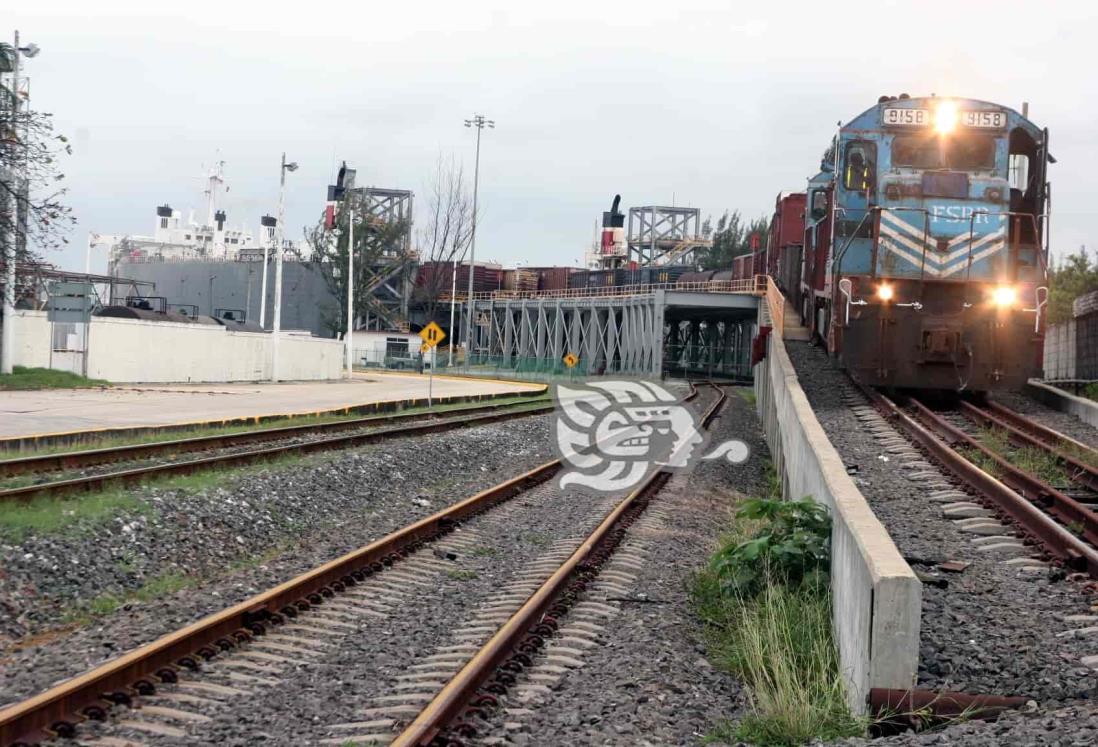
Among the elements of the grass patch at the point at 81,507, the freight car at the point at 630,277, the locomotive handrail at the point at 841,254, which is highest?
the freight car at the point at 630,277

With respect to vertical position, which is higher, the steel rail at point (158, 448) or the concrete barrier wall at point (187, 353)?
the concrete barrier wall at point (187, 353)

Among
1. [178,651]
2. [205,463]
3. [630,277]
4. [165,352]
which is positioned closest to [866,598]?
[178,651]

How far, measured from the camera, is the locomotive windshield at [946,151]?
671 inches

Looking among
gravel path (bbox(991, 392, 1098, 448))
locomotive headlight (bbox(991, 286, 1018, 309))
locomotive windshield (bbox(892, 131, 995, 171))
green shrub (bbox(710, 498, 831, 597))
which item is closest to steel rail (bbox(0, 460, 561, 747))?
green shrub (bbox(710, 498, 831, 597))

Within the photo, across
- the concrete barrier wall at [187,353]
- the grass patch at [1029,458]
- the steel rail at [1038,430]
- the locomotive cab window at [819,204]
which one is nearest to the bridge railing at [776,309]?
the locomotive cab window at [819,204]

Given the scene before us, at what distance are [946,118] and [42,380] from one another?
993 inches

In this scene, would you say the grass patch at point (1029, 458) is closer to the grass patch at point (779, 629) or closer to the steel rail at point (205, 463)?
the grass patch at point (779, 629)

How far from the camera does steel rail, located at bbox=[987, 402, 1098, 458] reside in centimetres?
1335

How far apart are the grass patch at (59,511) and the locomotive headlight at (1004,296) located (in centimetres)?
1172

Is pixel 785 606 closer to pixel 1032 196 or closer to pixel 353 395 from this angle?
pixel 1032 196

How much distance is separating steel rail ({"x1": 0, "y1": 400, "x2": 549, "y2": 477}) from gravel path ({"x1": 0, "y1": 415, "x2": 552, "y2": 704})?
1834mm

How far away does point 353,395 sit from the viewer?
117 ft

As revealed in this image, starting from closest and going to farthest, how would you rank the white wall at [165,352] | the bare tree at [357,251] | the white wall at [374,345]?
the white wall at [165,352]
the white wall at [374,345]
the bare tree at [357,251]

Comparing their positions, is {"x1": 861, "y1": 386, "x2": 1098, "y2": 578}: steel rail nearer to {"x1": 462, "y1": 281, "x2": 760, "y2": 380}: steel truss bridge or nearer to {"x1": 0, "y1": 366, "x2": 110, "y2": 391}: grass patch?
{"x1": 0, "y1": 366, "x2": 110, "y2": 391}: grass patch
